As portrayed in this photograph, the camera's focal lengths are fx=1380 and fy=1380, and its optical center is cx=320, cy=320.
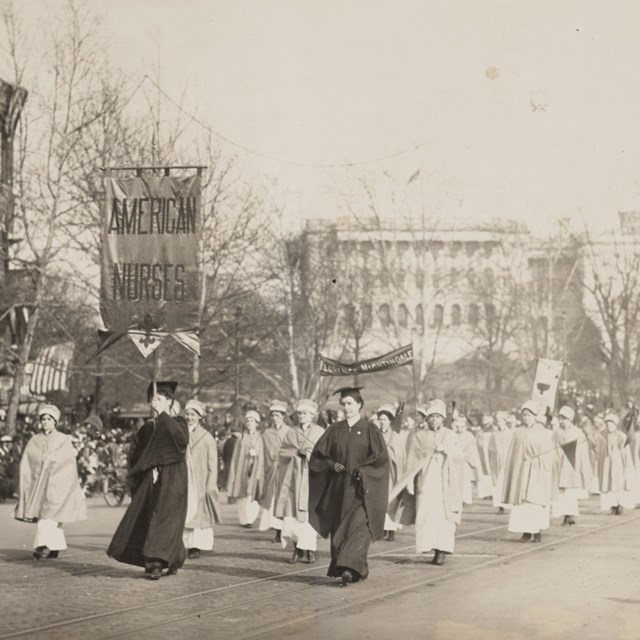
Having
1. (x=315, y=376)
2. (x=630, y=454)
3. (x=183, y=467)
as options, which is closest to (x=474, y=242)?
(x=315, y=376)

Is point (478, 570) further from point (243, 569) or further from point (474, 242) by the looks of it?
point (474, 242)

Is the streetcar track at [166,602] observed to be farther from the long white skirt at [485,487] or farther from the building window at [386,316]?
the building window at [386,316]

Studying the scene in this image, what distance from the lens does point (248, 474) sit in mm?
22250

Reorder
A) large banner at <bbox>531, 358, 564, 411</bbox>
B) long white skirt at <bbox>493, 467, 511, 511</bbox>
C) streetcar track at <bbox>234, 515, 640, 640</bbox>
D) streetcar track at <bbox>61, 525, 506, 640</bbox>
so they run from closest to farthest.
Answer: streetcar track at <bbox>61, 525, 506, 640</bbox> → streetcar track at <bbox>234, 515, 640, 640</bbox> → long white skirt at <bbox>493, 467, 511, 511</bbox> → large banner at <bbox>531, 358, 564, 411</bbox>

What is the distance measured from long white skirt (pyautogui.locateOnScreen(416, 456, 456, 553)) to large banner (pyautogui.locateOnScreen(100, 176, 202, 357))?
3569mm

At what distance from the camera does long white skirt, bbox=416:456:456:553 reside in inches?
595

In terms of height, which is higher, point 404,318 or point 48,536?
point 404,318

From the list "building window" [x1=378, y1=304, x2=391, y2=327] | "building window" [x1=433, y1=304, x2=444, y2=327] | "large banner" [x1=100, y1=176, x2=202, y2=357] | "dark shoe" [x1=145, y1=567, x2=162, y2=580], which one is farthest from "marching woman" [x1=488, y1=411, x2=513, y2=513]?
"building window" [x1=378, y1=304, x2=391, y2=327]

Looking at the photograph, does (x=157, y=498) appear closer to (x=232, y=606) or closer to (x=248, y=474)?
(x=232, y=606)

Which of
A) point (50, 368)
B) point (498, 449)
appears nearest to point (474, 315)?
point (50, 368)

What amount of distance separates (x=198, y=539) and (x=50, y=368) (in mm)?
18832

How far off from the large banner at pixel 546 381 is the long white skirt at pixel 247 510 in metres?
8.81

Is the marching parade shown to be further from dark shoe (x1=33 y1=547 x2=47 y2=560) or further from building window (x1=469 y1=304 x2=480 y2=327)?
building window (x1=469 y1=304 x2=480 y2=327)

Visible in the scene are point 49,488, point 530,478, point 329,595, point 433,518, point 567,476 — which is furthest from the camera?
point 567,476
